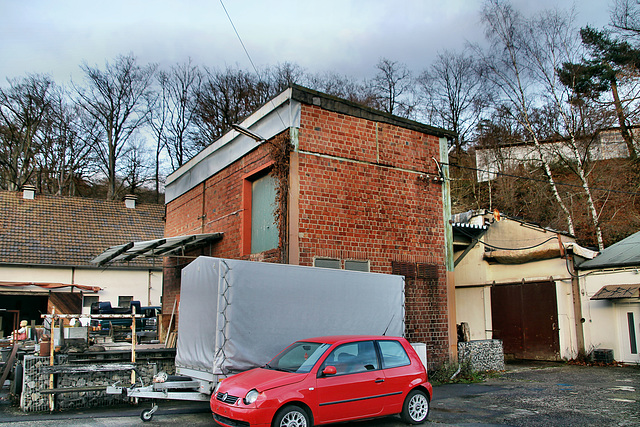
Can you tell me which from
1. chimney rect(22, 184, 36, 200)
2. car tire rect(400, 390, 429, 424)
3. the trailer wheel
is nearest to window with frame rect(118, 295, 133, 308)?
chimney rect(22, 184, 36, 200)

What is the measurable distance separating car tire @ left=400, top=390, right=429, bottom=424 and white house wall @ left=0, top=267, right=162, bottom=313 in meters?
21.9

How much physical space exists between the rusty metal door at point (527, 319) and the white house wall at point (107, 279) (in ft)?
58.3

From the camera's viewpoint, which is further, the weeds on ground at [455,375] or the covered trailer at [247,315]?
the weeds on ground at [455,375]

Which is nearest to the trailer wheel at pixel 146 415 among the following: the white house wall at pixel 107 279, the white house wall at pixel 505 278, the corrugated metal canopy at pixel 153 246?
the corrugated metal canopy at pixel 153 246

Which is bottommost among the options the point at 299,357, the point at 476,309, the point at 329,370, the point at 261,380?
the point at 261,380

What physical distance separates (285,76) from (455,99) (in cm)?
1226

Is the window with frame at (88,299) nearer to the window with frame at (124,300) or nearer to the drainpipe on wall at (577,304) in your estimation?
the window with frame at (124,300)

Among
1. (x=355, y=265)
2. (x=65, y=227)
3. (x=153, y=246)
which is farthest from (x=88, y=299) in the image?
(x=355, y=265)

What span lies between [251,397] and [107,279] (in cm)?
2249

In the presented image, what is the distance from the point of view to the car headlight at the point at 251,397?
660 centimetres

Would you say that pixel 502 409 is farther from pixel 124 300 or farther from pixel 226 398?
pixel 124 300

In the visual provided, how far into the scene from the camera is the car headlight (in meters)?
6.60

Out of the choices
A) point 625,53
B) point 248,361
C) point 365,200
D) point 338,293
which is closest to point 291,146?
point 365,200

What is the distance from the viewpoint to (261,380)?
6.93m
